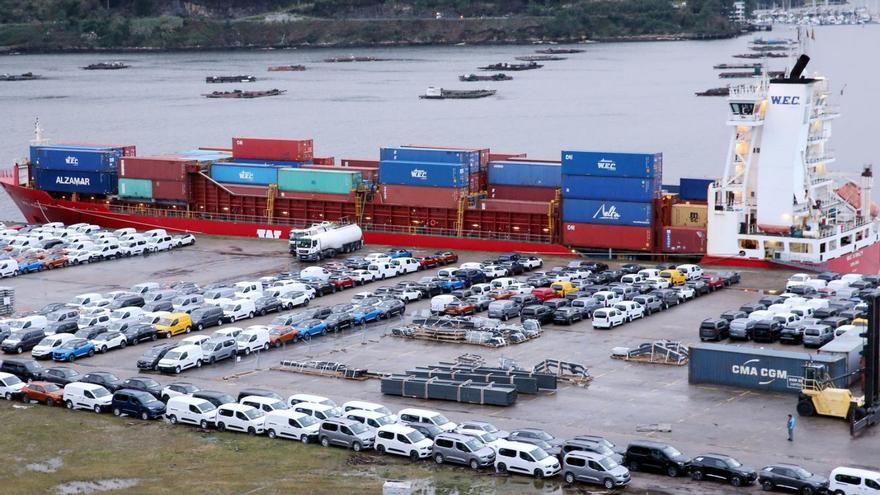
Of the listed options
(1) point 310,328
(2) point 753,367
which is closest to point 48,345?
(1) point 310,328

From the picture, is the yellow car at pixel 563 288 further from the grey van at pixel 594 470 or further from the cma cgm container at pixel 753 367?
the grey van at pixel 594 470

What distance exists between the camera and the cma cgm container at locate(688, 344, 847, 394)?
142 ft

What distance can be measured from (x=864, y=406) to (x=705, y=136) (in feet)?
347

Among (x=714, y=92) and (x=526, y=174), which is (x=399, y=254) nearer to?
(x=526, y=174)

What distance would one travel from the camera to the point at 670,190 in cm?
7462

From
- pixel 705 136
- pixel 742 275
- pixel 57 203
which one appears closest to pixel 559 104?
pixel 705 136

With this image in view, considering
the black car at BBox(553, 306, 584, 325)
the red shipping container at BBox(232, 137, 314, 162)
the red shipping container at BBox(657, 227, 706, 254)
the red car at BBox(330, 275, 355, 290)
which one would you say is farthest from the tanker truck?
the black car at BBox(553, 306, 584, 325)

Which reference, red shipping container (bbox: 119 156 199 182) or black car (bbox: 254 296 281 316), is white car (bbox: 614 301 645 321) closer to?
black car (bbox: 254 296 281 316)

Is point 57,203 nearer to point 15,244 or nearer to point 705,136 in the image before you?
point 15,244

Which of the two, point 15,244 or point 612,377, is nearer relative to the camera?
point 612,377

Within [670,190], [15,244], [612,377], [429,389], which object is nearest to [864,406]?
[612,377]

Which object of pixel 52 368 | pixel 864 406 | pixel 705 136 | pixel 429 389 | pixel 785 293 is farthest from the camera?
pixel 705 136

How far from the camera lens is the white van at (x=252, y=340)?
50.0 meters

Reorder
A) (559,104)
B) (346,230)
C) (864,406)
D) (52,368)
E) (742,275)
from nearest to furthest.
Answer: (864,406) < (52,368) < (742,275) < (346,230) < (559,104)
